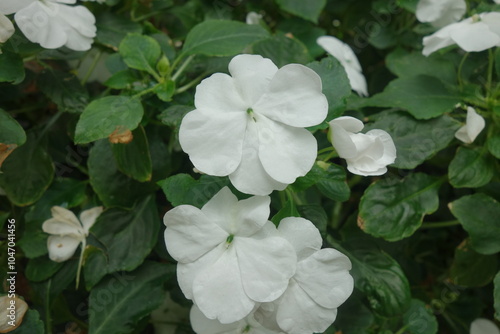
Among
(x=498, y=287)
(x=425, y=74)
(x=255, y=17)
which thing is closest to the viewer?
(x=498, y=287)

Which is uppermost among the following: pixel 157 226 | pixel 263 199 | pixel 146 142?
pixel 263 199

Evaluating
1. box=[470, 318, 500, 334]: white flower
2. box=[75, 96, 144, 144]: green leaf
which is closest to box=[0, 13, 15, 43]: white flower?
box=[75, 96, 144, 144]: green leaf

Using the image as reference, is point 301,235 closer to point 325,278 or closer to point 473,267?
point 325,278

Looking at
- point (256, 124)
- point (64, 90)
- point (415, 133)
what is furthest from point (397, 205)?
point (64, 90)

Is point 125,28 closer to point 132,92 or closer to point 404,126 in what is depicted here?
point 132,92

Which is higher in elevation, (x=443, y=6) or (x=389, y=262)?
(x=443, y=6)

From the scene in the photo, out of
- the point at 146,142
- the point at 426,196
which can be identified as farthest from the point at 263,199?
the point at 426,196

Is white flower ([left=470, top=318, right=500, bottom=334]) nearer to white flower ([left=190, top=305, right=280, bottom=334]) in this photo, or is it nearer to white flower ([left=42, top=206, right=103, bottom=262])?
white flower ([left=190, top=305, right=280, bottom=334])

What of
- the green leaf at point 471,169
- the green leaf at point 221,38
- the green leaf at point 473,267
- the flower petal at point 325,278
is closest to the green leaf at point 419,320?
the green leaf at point 473,267

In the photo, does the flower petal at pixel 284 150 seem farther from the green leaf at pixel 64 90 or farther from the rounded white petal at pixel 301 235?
the green leaf at pixel 64 90
